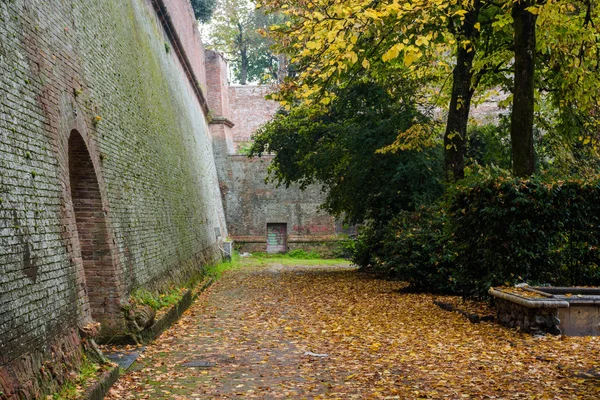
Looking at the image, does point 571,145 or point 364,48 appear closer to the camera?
point 364,48

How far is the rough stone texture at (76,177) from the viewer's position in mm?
5469

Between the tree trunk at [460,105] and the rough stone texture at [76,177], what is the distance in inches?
252

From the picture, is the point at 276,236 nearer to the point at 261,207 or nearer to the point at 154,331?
the point at 261,207

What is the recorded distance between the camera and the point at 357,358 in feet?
27.3

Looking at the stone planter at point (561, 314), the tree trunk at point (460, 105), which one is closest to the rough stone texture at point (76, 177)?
the stone planter at point (561, 314)

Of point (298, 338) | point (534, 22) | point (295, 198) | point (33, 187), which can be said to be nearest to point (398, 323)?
point (298, 338)

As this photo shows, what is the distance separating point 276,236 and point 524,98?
84.6 feet

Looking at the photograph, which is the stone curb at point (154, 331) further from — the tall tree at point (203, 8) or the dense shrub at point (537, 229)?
the tall tree at point (203, 8)

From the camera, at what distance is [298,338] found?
10.1m

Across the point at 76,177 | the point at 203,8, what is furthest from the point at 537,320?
the point at 203,8

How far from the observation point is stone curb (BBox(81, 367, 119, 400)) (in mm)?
5893

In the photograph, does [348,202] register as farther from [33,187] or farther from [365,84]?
[33,187]

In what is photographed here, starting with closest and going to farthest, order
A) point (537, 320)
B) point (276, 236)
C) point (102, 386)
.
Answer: point (102, 386) < point (537, 320) < point (276, 236)

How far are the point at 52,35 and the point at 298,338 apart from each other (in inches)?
213
